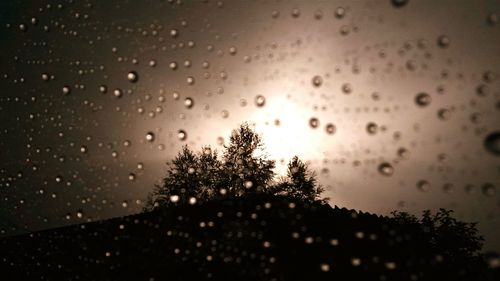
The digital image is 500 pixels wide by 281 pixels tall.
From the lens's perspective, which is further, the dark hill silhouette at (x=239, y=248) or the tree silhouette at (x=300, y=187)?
the tree silhouette at (x=300, y=187)

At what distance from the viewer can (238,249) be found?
16.6 ft

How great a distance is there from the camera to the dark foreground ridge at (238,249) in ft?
11.0

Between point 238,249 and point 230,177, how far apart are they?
8.34 metres

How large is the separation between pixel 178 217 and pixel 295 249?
3.59 meters

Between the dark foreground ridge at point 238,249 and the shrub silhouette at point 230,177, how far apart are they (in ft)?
14.2

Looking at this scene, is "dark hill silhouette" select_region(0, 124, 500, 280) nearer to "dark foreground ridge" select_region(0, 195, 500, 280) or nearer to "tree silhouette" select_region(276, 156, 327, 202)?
"dark foreground ridge" select_region(0, 195, 500, 280)

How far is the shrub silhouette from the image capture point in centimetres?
1255

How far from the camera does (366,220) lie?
6.84 metres

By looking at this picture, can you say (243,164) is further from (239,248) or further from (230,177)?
(239,248)

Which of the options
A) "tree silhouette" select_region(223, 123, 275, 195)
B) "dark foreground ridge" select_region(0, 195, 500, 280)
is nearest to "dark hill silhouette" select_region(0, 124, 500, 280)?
"dark foreground ridge" select_region(0, 195, 500, 280)

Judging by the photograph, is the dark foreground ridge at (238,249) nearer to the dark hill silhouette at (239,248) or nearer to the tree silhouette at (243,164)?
the dark hill silhouette at (239,248)

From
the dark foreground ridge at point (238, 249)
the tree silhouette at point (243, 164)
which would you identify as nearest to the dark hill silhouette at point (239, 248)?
the dark foreground ridge at point (238, 249)

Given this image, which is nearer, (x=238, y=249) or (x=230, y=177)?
(x=238, y=249)

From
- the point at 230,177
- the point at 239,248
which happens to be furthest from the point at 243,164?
the point at 239,248
